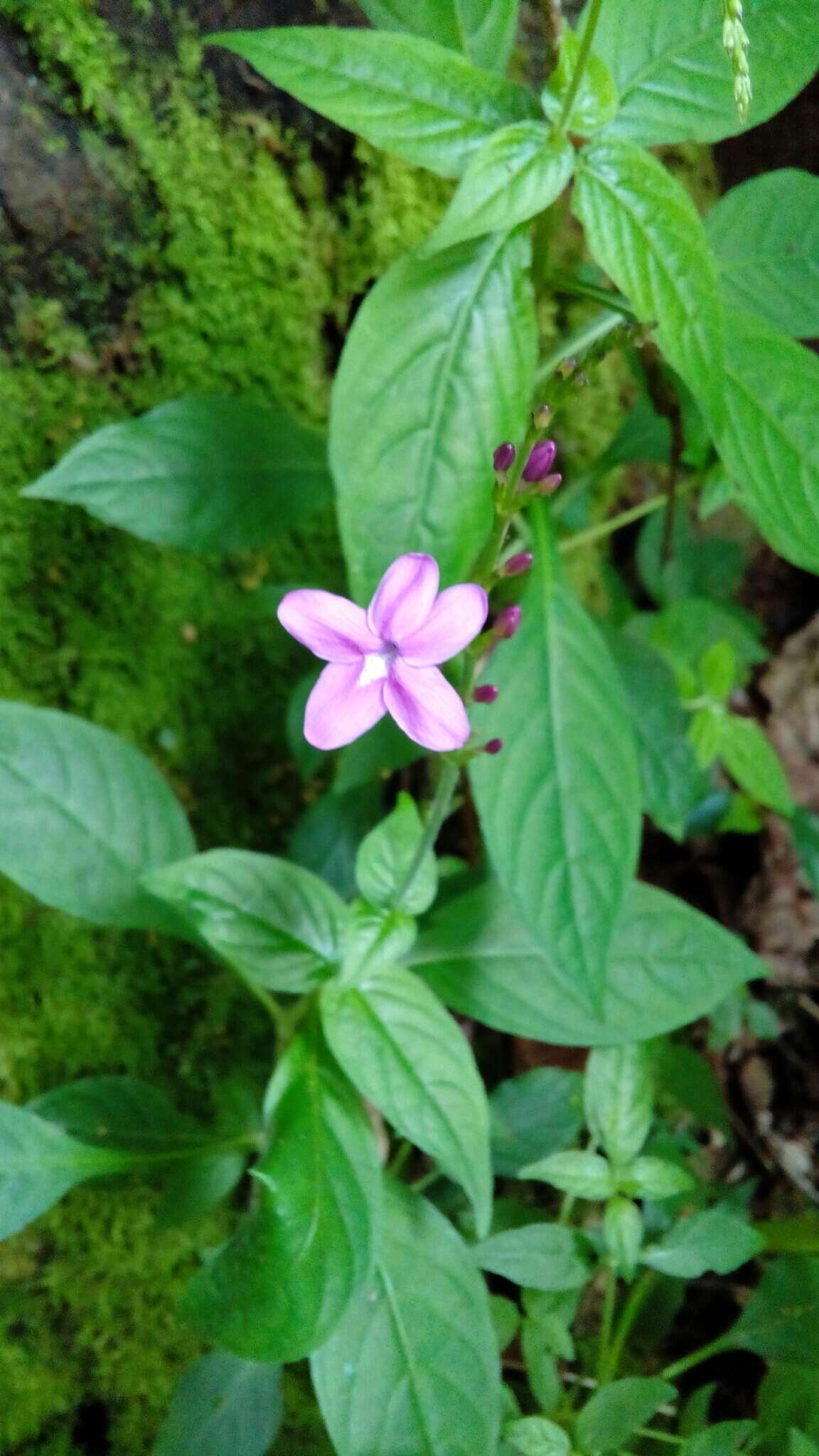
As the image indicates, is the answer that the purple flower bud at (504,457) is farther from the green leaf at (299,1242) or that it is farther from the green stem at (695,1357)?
the green stem at (695,1357)

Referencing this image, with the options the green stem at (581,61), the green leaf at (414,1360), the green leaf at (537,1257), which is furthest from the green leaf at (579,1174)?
the green stem at (581,61)

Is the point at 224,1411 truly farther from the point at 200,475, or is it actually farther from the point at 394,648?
the point at 200,475

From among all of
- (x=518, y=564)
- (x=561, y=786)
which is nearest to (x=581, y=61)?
(x=518, y=564)

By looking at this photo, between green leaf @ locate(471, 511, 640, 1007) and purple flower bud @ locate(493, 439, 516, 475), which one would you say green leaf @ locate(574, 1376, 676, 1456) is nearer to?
green leaf @ locate(471, 511, 640, 1007)

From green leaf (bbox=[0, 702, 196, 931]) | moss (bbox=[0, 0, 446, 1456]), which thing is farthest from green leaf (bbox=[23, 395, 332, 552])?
green leaf (bbox=[0, 702, 196, 931])

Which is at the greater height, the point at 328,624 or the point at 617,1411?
the point at 328,624

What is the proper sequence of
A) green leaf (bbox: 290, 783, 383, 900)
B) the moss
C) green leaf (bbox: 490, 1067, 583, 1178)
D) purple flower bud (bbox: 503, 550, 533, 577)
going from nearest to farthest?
purple flower bud (bbox: 503, 550, 533, 577)
the moss
green leaf (bbox: 490, 1067, 583, 1178)
green leaf (bbox: 290, 783, 383, 900)
